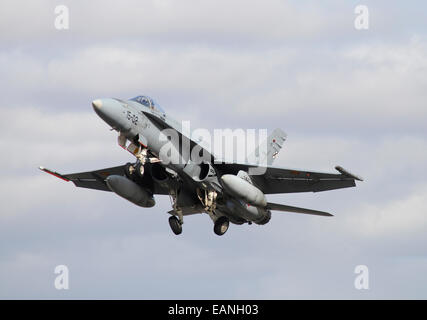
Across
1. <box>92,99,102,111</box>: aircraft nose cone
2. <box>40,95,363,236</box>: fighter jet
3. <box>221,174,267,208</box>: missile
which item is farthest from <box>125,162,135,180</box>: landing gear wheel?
<box>92,99,102,111</box>: aircraft nose cone

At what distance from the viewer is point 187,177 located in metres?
37.3

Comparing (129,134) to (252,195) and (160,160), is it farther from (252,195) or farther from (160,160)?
(252,195)

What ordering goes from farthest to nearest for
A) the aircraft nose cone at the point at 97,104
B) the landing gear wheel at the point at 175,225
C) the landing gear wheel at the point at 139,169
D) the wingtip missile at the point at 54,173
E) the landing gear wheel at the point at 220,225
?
the wingtip missile at the point at 54,173 < the landing gear wheel at the point at 220,225 < the landing gear wheel at the point at 175,225 < the landing gear wheel at the point at 139,169 < the aircraft nose cone at the point at 97,104

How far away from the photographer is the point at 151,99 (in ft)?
121

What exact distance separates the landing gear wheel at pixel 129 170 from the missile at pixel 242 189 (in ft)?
10.9

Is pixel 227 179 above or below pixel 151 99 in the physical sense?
below

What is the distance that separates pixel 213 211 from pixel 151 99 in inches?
194

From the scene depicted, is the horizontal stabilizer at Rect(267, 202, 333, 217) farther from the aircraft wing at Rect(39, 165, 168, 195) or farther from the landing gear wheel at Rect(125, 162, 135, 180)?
the landing gear wheel at Rect(125, 162, 135, 180)

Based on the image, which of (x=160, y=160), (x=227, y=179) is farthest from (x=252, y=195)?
(x=160, y=160)

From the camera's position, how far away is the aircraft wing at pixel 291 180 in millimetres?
37250

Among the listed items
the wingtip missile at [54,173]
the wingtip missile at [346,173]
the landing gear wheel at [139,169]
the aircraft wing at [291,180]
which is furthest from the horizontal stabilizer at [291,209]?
the wingtip missile at [54,173]

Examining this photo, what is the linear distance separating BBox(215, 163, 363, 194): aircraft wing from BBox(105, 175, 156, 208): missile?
126 inches

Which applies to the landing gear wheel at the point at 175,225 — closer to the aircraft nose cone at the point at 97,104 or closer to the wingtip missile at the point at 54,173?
the wingtip missile at the point at 54,173

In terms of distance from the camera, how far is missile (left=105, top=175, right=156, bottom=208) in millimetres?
38594
